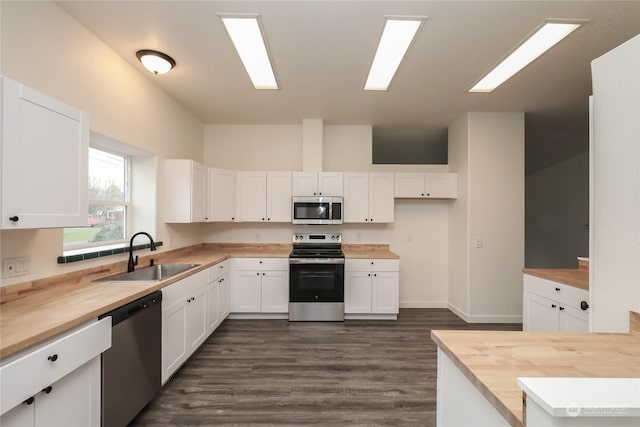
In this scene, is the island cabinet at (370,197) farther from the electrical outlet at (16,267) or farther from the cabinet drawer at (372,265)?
the electrical outlet at (16,267)

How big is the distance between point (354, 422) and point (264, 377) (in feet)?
2.88

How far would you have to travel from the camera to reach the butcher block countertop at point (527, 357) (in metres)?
0.79

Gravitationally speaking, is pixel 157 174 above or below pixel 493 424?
above

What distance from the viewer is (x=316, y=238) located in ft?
14.0

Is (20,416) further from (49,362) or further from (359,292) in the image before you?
(359,292)

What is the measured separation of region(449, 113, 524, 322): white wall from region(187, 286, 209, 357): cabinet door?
336 cm

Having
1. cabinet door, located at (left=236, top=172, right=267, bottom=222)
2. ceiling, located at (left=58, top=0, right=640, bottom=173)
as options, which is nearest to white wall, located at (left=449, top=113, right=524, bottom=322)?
ceiling, located at (left=58, top=0, right=640, bottom=173)

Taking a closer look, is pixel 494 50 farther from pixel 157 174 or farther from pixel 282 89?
pixel 157 174

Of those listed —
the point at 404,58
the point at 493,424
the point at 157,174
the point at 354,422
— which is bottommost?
the point at 354,422

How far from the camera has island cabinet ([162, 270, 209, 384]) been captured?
2158 mm

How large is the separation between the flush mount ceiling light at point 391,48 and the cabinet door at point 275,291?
8.57 feet

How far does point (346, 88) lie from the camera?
10.1 feet

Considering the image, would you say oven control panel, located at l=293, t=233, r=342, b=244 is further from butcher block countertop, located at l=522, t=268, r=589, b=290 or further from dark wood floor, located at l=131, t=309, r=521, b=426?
butcher block countertop, located at l=522, t=268, r=589, b=290

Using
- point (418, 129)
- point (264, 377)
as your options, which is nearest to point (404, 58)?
point (418, 129)
